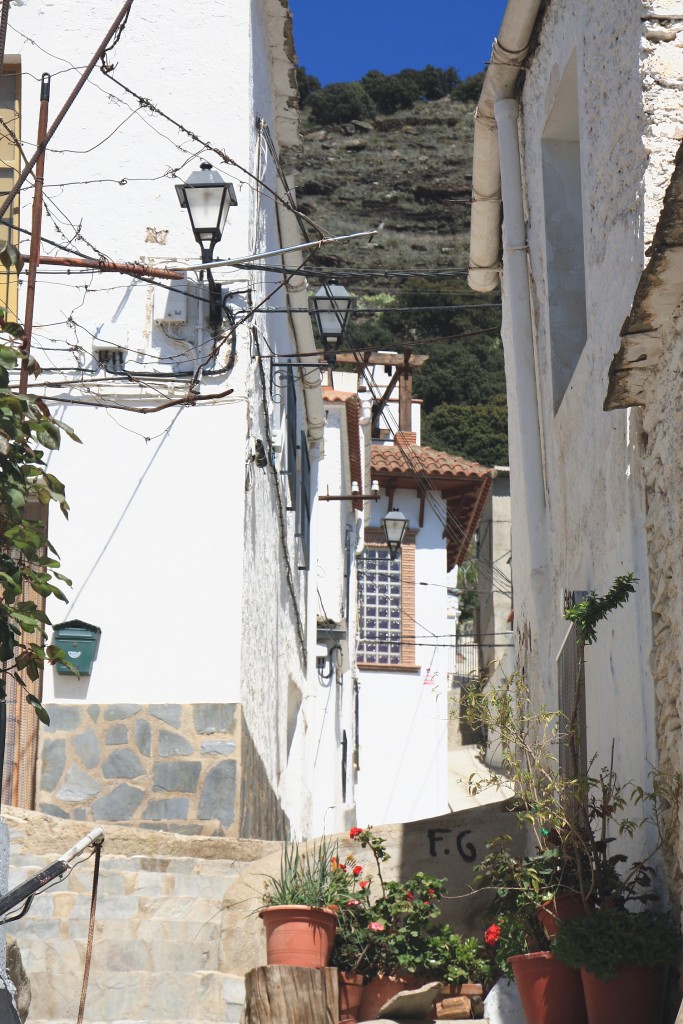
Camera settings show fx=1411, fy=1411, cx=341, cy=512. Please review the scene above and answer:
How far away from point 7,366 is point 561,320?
434 centimetres

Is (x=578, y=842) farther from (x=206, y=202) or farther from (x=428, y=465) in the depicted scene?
(x=428, y=465)

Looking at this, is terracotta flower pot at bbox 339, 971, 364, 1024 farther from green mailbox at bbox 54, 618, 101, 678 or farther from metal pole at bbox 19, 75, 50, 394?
green mailbox at bbox 54, 618, 101, 678

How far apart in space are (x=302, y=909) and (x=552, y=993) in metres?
1.60

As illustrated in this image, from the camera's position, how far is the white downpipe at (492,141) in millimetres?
8758

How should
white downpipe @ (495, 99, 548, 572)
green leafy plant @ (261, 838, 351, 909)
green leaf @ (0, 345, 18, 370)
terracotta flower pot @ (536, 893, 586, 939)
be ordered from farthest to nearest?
white downpipe @ (495, 99, 548, 572)
green leafy plant @ (261, 838, 351, 909)
terracotta flower pot @ (536, 893, 586, 939)
green leaf @ (0, 345, 18, 370)

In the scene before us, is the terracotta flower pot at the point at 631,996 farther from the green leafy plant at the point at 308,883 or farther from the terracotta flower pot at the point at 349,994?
the green leafy plant at the point at 308,883

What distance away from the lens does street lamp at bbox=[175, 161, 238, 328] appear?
381 inches

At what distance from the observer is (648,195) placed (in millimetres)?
5957

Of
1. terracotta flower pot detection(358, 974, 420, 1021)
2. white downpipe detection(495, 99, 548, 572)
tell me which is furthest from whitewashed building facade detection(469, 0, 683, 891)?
terracotta flower pot detection(358, 974, 420, 1021)

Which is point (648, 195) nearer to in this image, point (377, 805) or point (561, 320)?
point (561, 320)

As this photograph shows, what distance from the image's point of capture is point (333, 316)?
12766 mm

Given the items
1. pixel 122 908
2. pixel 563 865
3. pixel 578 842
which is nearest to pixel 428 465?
pixel 122 908

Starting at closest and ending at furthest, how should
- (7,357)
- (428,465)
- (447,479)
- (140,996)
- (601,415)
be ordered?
(7,357) < (601,415) < (140,996) < (447,479) < (428,465)

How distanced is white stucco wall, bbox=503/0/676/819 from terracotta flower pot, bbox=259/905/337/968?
5.12 ft
